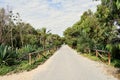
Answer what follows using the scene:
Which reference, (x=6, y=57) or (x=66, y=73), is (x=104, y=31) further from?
(x=66, y=73)

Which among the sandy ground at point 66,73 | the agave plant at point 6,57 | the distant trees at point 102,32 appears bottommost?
the sandy ground at point 66,73

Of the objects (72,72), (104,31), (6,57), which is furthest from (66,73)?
(104,31)

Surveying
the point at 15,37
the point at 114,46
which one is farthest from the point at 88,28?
the point at 15,37

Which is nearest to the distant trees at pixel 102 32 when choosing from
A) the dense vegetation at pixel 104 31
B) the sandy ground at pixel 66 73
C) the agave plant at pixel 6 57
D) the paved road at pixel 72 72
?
the dense vegetation at pixel 104 31

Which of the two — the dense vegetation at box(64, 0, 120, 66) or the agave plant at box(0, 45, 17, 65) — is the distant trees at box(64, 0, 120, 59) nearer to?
the dense vegetation at box(64, 0, 120, 66)

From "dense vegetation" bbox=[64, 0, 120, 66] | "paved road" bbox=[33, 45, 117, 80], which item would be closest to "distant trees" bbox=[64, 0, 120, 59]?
"dense vegetation" bbox=[64, 0, 120, 66]

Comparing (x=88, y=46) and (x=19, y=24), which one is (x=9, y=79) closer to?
(x=88, y=46)

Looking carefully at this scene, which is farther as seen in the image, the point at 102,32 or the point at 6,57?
the point at 102,32

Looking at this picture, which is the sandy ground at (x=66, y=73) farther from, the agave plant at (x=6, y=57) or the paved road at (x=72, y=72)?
the agave plant at (x=6, y=57)

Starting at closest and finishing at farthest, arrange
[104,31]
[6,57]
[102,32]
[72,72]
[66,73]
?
[66,73]
[72,72]
[6,57]
[104,31]
[102,32]

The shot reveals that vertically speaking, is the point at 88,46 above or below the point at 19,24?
below

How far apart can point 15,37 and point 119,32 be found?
35.3m

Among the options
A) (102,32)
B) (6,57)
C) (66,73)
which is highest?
(102,32)

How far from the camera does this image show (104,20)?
1864 centimetres
